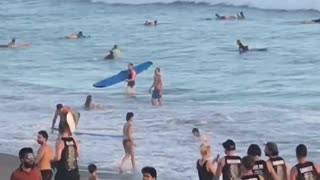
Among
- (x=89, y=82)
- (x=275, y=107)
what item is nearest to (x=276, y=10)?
(x=89, y=82)

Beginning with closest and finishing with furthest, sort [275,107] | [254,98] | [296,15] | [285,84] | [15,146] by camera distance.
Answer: [15,146], [275,107], [254,98], [285,84], [296,15]

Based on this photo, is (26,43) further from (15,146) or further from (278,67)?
(15,146)

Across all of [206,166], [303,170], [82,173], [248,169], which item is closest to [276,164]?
[303,170]

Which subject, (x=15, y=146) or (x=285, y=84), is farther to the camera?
(x=285, y=84)

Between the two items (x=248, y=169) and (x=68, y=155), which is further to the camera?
(x=68, y=155)

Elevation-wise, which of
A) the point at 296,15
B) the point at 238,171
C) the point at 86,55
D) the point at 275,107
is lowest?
the point at 238,171

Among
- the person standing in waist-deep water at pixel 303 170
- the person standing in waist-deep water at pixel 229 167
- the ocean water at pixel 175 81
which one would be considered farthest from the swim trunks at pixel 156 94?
the person standing in waist-deep water at pixel 303 170

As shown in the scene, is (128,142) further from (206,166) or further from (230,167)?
(230,167)

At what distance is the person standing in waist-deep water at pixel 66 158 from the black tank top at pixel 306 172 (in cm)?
284

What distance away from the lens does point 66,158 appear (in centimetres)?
1190

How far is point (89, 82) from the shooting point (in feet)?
96.6

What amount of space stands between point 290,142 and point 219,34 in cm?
2539

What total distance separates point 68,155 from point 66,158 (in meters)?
0.06

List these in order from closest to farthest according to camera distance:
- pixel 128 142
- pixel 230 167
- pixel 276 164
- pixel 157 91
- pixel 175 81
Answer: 1. pixel 276 164
2. pixel 230 167
3. pixel 128 142
4. pixel 157 91
5. pixel 175 81
